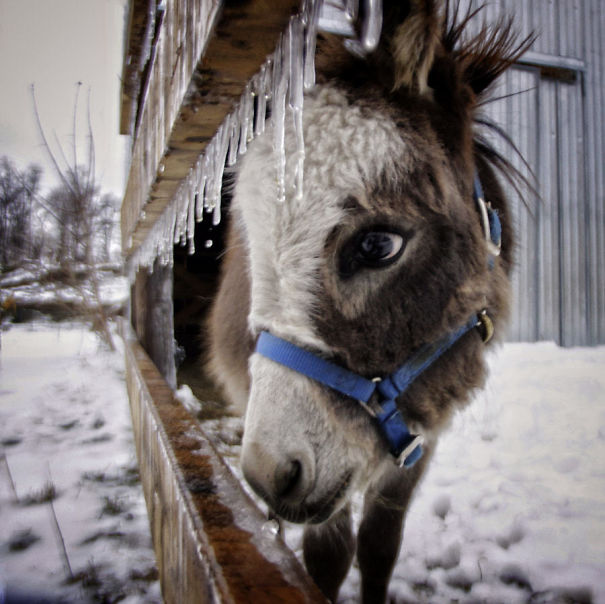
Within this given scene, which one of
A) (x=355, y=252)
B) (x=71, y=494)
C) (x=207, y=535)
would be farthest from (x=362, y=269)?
(x=71, y=494)

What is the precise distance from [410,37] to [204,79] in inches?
20.8

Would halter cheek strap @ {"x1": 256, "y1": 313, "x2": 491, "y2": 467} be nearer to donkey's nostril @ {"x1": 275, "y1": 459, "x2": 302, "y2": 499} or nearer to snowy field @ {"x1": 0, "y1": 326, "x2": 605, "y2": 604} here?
donkey's nostril @ {"x1": 275, "y1": 459, "x2": 302, "y2": 499}

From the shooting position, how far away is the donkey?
100 cm

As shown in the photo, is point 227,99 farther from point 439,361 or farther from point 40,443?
point 40,443

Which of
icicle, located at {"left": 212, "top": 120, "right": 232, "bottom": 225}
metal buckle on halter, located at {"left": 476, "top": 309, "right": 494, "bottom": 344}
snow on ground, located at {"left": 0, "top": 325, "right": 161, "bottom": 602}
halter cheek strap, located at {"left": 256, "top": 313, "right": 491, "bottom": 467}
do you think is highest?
icicle, located at {"left": 212, "top": 120, "right": 232, "bottom": 225}

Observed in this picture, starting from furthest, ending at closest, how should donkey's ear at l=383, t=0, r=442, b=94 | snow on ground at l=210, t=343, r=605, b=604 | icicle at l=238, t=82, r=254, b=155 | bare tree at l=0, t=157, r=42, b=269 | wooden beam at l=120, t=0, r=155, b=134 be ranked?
wooden beam at l=120, t=0, r=155, b=134 → bare tree at l=0, t=157, r=42, b=269 → snow on ground at l=210, t=343, r=605, b=604 → donkey's ear at l=383, t=0, r=442, b=94 → icicle at l=238, t=82, r=254, b=155

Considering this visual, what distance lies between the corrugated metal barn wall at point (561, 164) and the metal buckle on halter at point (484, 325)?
492 centimetres

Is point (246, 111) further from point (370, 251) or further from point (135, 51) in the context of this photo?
point (135, 51)

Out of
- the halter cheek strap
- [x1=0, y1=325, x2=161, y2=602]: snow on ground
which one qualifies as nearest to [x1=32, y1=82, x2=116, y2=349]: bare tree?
[x1=0, y1=325, x2=161, y2=602]: snow on ground

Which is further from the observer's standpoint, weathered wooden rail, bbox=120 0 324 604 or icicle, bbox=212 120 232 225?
icicle, bbox=212 120 232 225

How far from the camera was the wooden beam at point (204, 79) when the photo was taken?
54cm

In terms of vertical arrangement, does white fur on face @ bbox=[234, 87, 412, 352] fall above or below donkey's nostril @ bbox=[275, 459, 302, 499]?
above

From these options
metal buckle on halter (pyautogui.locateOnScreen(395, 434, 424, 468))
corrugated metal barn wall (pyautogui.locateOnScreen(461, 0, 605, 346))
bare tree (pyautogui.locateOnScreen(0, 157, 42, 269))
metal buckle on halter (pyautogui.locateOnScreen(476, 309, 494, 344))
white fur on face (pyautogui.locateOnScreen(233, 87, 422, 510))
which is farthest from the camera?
corrugated metal barn wall (pyautogui.locateOnScreen(461, 0, 605, 346))

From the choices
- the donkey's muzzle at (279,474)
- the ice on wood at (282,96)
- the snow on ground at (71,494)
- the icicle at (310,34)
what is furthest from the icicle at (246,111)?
the snow on ground at (71,494)
